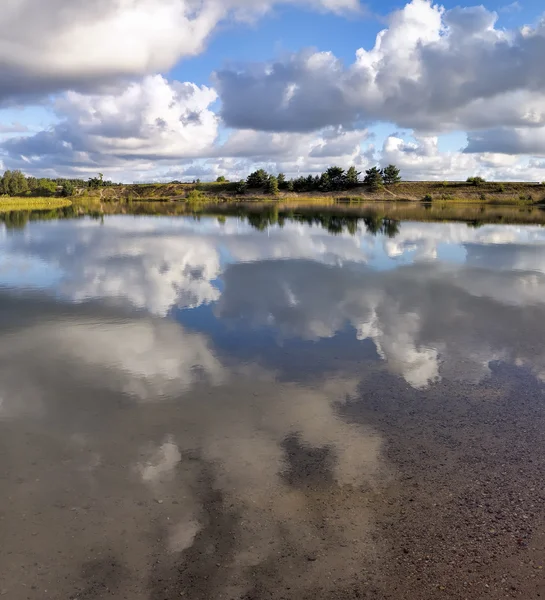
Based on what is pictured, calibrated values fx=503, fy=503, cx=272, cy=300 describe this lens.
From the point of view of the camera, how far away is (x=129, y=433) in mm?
9227

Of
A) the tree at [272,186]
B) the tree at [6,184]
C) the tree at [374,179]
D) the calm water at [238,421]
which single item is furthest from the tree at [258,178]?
the calm water at [238,421]

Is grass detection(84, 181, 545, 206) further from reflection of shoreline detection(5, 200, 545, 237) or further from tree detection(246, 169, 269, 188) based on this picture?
reflection of shoreline detection(5, 200, 545, 237)

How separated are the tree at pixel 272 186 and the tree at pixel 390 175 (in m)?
33.0

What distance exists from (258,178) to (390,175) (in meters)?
40.4

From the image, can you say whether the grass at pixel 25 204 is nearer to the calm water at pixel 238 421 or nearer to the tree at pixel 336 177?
the tree at pixel 336 177

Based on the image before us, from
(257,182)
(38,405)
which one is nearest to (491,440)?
(38,405)

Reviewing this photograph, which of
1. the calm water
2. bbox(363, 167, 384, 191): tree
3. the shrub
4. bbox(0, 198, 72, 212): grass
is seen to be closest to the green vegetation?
the shrub

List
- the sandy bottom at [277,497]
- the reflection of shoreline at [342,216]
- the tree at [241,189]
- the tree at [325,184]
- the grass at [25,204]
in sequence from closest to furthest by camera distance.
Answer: the sandy bottom at [277,497]
the reflection of shoreline at [342,216]
the grass at [25,204]
the tree at [325,184]
the tree at [241,189]

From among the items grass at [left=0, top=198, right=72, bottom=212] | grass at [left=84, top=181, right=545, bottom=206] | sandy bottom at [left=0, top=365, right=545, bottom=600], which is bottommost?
sandy bottom at [left=0, top=365, right=545, bottom=600]

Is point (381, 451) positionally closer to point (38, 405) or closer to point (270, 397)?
point (270, 397)

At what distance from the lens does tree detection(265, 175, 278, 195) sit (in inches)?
5896

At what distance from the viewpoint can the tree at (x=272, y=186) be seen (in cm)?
14975

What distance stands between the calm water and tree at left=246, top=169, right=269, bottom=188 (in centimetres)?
13885

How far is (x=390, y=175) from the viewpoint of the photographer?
15162cm
